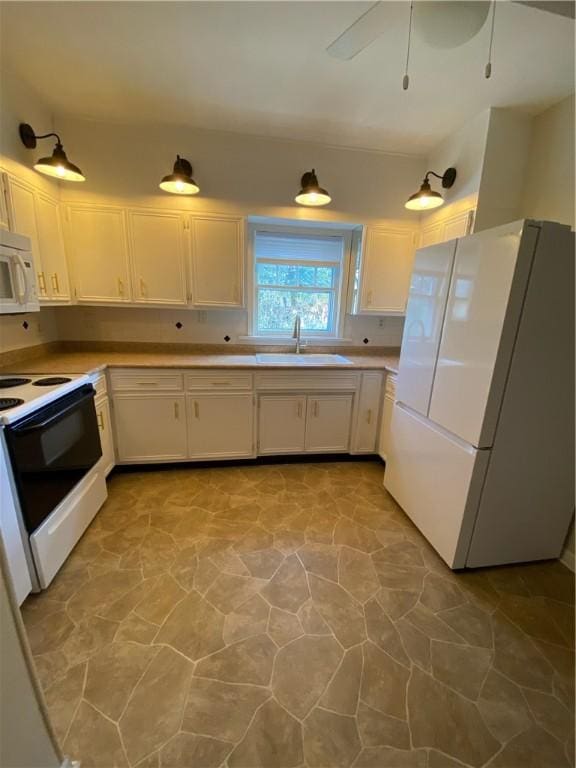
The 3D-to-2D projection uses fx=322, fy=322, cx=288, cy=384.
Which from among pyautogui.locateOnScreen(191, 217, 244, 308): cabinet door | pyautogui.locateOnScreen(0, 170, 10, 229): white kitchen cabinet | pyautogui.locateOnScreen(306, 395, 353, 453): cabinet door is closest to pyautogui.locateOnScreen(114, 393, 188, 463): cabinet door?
pyautogui.locateOnScreen(191, 217, 244, 308): cabinet door

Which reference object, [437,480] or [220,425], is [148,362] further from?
[437,480]

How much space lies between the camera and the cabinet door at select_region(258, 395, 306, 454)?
2.87 metres

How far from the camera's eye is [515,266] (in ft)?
4.78

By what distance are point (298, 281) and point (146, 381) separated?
1.82 meters

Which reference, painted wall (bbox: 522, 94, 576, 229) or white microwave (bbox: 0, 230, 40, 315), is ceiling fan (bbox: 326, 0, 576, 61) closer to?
painted wall (bbox: 522, 94, 576, 229)

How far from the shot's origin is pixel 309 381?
285 centimetres

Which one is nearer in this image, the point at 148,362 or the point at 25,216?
the point at 25,216

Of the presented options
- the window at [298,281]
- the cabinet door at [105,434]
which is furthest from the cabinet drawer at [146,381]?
the window at [298,281]

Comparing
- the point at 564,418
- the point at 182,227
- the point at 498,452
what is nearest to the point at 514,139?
the point at 564,418

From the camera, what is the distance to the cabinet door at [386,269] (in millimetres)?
3066

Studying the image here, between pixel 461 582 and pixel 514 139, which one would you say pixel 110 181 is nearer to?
pixel 514 139

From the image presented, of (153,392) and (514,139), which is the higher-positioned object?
(514,139)

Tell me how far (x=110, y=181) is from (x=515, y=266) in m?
3.00

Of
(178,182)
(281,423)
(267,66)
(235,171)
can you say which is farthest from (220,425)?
(267,66)
